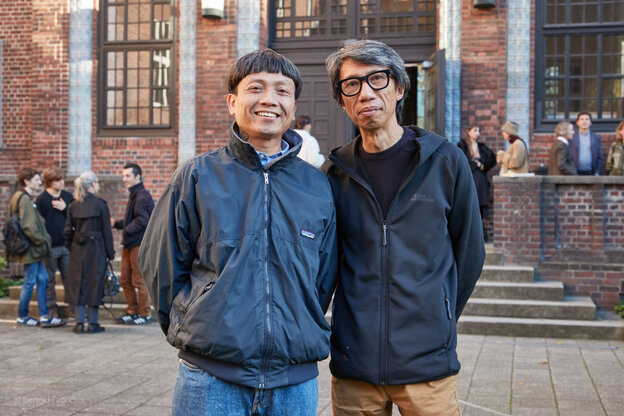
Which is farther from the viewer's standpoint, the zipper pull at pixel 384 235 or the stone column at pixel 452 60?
the stone column at pixel 452 60

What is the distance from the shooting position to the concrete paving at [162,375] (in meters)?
5.93

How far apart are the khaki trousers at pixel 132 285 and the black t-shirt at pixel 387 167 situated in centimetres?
727

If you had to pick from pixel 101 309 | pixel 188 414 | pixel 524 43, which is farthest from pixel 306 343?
pixel 524 43

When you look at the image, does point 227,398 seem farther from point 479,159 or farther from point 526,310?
point 479,159

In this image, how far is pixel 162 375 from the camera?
7.00m

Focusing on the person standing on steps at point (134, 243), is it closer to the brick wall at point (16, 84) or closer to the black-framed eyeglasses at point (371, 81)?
the brick wall at point (16, 84)

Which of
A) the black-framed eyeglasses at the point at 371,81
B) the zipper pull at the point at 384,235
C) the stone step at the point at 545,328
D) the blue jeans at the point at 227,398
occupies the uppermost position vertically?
the black-framed eyeglasses at the point at 371,81

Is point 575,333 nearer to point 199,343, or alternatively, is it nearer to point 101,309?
point 101,309

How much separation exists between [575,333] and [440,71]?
4913 mm

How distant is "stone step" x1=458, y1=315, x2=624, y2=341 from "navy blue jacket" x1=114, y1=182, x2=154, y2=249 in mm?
4132

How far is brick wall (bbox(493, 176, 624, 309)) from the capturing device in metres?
10.5

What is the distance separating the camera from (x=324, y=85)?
13953 millimetres

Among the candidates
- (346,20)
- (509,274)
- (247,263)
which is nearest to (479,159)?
(509,274)

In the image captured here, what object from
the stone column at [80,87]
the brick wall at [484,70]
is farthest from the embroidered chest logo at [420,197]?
the stone column at [80,87]
